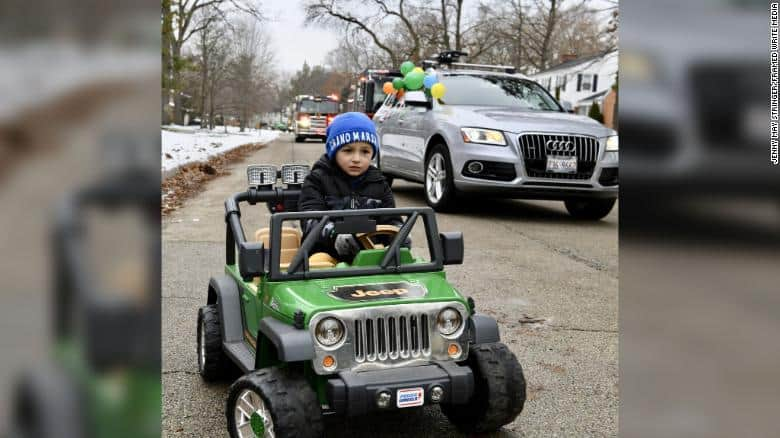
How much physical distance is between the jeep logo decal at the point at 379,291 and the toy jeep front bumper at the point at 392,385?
284mm

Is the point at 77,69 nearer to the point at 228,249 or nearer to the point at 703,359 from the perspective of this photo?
the point at 703,359

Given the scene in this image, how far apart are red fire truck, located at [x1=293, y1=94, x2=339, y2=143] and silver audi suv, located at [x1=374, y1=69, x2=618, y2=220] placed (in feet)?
68.2

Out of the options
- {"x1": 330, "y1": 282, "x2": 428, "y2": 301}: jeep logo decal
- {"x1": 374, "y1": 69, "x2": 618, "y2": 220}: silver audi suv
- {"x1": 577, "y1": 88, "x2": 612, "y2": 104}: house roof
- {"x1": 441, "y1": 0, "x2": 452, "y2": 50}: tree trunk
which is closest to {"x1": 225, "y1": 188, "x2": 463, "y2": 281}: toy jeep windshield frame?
{"x1": 330, "y1": 282, "x2": 428, "y2": 301}: jeep logo decal

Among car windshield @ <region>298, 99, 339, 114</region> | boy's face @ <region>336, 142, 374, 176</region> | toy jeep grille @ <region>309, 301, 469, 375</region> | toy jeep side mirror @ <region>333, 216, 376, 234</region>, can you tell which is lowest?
toy jeep grille @ <region>309, 301, 469, 375</region>

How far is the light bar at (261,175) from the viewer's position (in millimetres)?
3998

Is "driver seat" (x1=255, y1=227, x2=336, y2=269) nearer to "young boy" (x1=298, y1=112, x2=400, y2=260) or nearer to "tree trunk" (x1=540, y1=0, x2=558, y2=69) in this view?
"young boy" (x1=298, y1=112, x2=400, y2=260)

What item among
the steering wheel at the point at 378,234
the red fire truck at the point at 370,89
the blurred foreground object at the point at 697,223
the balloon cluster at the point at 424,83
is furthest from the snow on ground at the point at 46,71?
the red fire truck at the point at 370,89

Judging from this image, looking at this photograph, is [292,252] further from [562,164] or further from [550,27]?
[550,27]

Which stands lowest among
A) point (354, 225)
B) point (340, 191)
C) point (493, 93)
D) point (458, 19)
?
point (354, 225)

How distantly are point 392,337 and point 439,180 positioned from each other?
6.60 metres

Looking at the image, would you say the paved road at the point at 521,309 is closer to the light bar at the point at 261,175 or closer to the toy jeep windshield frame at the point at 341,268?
the toy jeep windshield frame at the point at 341,268

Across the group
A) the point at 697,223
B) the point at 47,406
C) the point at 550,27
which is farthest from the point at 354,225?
the point at 550,27

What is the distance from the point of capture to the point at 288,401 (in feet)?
8.38

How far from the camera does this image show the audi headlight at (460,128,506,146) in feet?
27.6
